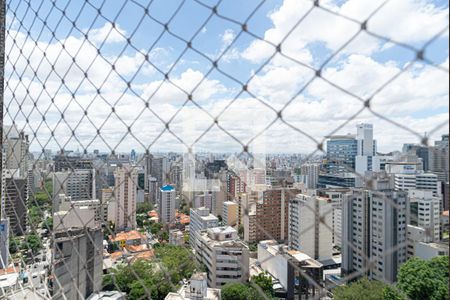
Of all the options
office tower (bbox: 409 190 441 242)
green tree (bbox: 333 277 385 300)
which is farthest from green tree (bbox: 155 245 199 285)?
office tower (bbox: 409 190 441 242)

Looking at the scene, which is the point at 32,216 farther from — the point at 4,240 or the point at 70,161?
the point at 70,161

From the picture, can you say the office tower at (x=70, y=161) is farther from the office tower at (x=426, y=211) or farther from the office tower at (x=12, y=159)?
the office tower at (x=426, y=211)

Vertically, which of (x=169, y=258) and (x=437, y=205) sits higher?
(x=437, y=205)

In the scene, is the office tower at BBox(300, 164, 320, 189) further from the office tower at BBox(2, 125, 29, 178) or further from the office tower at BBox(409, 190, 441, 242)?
the office tower at BBox(2, 125, 29, 178)

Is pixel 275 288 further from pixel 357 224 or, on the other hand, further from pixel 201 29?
pixel 201 29

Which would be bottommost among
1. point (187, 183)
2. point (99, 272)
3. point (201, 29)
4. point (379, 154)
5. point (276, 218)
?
point (99, 272)

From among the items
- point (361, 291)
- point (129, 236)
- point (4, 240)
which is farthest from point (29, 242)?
point (361, 291)


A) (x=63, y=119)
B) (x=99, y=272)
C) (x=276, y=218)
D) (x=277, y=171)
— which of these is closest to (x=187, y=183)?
(x=276, y=218)
